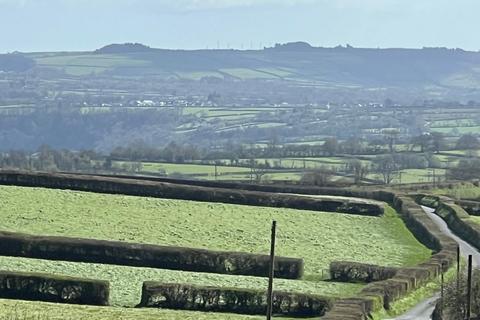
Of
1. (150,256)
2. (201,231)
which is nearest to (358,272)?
(150,256)

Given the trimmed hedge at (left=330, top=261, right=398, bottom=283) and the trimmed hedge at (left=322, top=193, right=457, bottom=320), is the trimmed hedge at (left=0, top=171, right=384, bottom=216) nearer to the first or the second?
the trimmed hedge at (left=322, top=193, right=457, bottom=320)

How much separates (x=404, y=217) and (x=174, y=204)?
13410 mm

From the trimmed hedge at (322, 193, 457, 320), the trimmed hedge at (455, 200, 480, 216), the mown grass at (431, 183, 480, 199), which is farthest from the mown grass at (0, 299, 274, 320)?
the mown grass at (431, 183, 480, 199)

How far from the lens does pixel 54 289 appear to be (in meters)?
41.1

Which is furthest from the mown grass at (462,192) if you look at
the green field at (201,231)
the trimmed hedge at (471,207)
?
the green field at (201,231)

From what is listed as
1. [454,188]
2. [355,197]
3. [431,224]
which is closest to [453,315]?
[431,224]

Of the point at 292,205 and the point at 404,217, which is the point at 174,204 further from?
the point at 404,217

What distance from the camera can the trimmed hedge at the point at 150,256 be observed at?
161 feet

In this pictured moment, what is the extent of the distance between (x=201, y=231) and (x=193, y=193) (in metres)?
11.9

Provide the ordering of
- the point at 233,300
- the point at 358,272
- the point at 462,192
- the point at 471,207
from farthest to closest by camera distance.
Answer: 1. the point at 462,192
2. the point at 471,207
3. the point at 358,272
4. the point at 233,300

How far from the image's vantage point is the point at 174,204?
223 ft

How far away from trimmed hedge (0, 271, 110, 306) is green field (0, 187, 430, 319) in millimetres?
3532

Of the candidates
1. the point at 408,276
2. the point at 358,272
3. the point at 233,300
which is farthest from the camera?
the point at 358,272

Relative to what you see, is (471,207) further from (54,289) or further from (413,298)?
(54,289)
